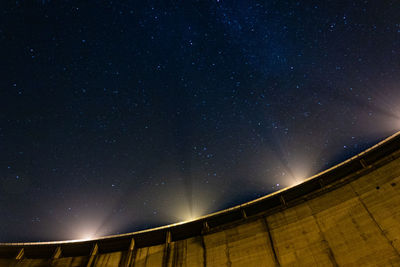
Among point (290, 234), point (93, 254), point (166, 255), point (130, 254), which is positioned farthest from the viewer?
point (93, 254)

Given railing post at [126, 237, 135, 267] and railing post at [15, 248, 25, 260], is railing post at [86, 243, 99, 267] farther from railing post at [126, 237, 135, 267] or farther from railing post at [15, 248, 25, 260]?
railing post at [15, 248, 25, 260]

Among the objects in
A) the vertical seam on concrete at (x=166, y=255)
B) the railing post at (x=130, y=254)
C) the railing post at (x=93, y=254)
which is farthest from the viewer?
the railing post at (x=93, y=254)

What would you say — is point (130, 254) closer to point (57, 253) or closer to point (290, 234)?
point (57, 253)

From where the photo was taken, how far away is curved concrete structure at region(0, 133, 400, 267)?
11344 millimetres

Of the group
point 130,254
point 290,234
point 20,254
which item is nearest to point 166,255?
point 130,254

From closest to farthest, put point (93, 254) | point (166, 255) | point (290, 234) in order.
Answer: point (290, 234) < point (166, 255) < point (93, 254)

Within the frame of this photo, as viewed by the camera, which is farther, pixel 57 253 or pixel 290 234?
pixel 57 253

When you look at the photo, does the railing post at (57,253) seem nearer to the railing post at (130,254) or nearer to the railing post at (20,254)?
the railing post at (20,254)

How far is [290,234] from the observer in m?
13.6

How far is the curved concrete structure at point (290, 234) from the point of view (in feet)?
37.2

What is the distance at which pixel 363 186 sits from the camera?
13141 millimetres

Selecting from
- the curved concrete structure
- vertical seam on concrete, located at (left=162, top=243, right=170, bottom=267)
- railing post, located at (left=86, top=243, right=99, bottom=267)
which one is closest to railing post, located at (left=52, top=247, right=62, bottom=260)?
the curved concrete structure

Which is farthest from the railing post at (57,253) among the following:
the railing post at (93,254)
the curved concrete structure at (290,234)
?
the railing post at (93,254)

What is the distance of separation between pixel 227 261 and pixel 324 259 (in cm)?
546
